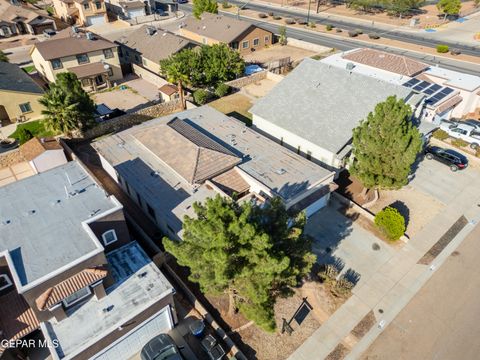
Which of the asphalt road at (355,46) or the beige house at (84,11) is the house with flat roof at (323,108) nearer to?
the asphalt road at (355,46)

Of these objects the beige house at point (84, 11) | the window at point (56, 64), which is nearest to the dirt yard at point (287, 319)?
the window at point (56, 64)

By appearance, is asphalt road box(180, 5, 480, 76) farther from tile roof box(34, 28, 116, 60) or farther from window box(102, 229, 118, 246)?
window box(102, 229, 118, 246)

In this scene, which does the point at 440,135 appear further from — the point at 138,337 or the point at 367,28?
the point at 367,28

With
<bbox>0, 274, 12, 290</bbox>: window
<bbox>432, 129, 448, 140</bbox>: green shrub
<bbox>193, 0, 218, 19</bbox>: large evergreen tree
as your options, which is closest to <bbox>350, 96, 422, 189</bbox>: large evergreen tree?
<bbox>432, 129, 448, 140</bbox>: green shrub

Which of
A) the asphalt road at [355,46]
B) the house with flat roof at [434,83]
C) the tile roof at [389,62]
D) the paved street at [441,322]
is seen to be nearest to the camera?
the paved street at [441,322]

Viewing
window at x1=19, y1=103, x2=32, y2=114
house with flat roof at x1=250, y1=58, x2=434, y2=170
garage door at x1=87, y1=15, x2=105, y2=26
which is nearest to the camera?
house with flat roof at x1=250, y1=58, x2=434, y2=170

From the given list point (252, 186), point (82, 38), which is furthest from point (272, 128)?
point (82, 38)
